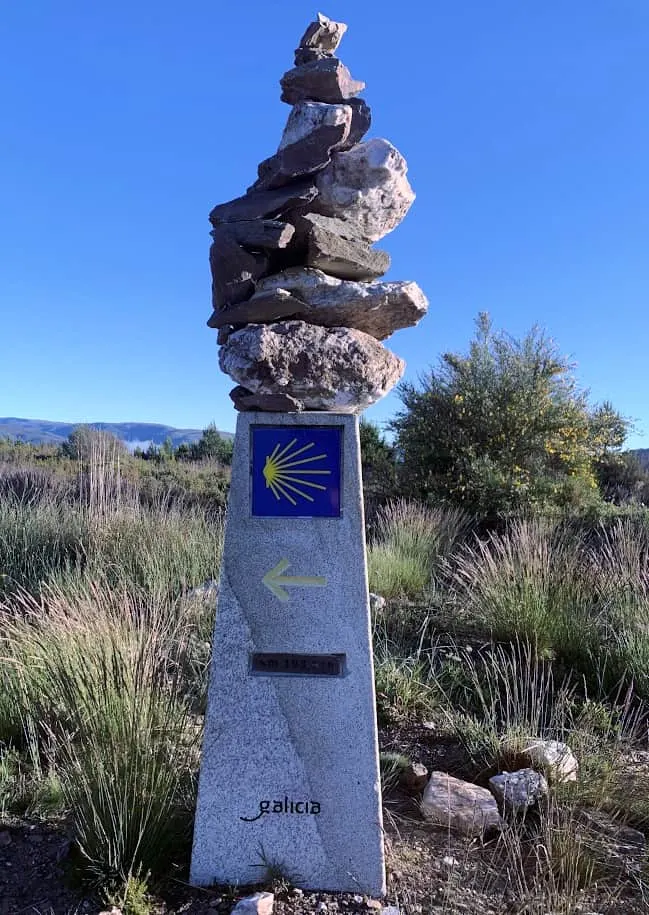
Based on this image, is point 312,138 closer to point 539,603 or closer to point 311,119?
point 311,119

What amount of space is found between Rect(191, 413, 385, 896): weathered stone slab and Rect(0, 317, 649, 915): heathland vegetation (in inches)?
6.5

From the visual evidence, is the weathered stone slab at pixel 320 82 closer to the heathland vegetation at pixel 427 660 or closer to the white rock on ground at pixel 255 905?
the heathland vegetation at pixel 427 660

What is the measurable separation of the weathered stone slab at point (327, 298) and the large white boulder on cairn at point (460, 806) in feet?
6.93

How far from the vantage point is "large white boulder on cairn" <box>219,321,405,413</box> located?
2.71 metres

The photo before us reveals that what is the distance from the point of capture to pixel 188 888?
103 inches

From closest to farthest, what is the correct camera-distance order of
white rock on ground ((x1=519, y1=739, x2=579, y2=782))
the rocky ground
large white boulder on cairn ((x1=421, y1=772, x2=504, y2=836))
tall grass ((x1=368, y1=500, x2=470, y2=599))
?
the rocky ground, large white boulder on cairn ((x1=421, y1=772, x2=504, y2=836)), white rock on ground ((x1=519, y1=739, x2=579, y2=782)), tall grass ((x1=368, y1=500, x2=470, y2=599))

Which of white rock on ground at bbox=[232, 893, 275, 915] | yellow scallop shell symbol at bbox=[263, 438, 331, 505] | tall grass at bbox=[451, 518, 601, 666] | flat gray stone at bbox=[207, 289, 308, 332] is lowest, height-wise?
white rock on ground at bbox=[232, 893, 275, 915]

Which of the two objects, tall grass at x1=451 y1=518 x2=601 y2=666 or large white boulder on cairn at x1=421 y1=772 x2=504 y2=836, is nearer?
large white boulder on cairn at x1=421 y1=772 x2=504 y2=836

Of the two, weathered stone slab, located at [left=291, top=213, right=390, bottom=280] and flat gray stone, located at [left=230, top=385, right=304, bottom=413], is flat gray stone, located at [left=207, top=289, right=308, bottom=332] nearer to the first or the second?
weathered stone slab, located at [left=291, top=213, right=390, bottom=280]

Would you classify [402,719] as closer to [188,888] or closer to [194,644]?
[194,644]

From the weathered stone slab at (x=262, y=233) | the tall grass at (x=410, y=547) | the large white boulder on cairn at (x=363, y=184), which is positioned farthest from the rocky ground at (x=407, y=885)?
the tall grass at (x=410, y=547)

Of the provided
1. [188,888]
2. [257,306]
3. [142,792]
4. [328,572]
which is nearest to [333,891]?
[188,888]

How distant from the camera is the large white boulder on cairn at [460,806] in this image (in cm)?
305

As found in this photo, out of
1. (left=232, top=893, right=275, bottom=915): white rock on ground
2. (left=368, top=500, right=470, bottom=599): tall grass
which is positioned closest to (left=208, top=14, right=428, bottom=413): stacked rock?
(left=232, top=893, right=275, bottom=915): white rock on ground
